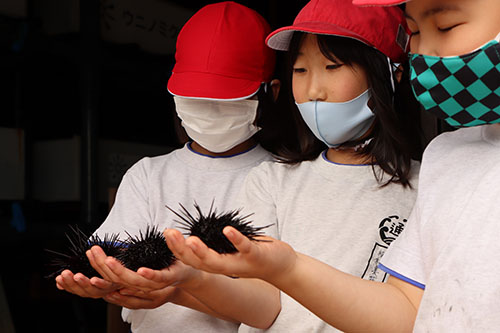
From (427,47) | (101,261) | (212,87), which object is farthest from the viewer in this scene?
(212,87)

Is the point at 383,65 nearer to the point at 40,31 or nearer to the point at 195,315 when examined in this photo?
the point at 195,315

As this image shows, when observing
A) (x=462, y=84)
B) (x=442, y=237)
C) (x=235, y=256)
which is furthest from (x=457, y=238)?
(x=235, y=256)

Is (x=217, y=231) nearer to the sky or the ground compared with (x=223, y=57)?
nearer to the ground

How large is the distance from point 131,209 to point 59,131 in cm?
212

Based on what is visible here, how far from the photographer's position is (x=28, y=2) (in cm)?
327

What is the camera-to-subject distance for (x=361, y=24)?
51.6 inches

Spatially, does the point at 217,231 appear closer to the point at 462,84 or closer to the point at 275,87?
the point at 462,84

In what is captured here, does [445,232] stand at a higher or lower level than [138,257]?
higher

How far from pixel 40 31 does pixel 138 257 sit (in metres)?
2.64

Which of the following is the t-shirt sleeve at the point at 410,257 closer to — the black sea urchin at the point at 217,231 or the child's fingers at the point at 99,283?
the black sea urchin at the point at 217,231

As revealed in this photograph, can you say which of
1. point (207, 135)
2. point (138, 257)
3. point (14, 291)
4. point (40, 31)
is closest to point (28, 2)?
point (40, 31)

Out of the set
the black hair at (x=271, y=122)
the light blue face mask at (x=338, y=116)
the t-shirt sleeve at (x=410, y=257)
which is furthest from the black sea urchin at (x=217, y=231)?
the black hair at (x=271, y=122)

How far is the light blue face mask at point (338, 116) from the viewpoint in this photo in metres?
1.31

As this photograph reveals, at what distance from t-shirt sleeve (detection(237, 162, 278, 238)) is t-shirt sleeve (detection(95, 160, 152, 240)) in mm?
286
